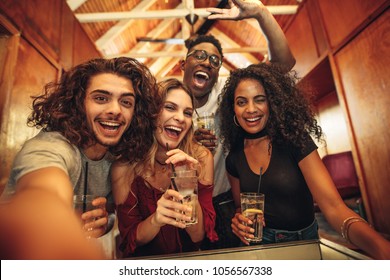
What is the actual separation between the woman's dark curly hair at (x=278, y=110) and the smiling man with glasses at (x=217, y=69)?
0.19 m

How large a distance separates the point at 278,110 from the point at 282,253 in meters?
0.89

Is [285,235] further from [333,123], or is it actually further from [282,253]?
[333,123]

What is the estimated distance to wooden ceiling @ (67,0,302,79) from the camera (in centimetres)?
326

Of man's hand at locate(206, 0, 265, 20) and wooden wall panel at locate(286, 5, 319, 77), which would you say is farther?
wooden wall panel at locate(286, 5, 319, 77)

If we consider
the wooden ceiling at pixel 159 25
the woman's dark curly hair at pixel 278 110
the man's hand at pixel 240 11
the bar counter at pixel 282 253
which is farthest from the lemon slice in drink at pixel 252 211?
the wooden ceiling at pixel 159 25

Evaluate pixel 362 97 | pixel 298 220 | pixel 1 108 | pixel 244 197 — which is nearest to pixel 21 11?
pixel 1 108

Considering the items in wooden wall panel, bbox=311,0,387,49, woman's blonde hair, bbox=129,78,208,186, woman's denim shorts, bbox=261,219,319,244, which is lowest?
woman's denim shorts, bbox=261,219,319,244

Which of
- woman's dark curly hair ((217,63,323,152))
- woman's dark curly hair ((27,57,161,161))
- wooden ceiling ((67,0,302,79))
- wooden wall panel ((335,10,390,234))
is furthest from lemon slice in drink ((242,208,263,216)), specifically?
wooden wall panel ((335,10,390,234))

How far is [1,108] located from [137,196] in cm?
165

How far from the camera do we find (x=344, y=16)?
249 cm

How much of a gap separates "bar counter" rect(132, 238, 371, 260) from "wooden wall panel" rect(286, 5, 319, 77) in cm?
288

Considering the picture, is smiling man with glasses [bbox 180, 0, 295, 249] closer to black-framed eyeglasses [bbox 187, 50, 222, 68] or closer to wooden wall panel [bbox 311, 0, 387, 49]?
black-framed eyeglasses [bbox 187, 50, 222, 68]

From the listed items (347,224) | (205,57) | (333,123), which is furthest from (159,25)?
(347,224)

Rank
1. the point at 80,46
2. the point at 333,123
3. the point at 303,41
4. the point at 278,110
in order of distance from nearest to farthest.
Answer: the point at 278,110 → the point at 303,41 → the point at 80,46 → the point at 333,123
